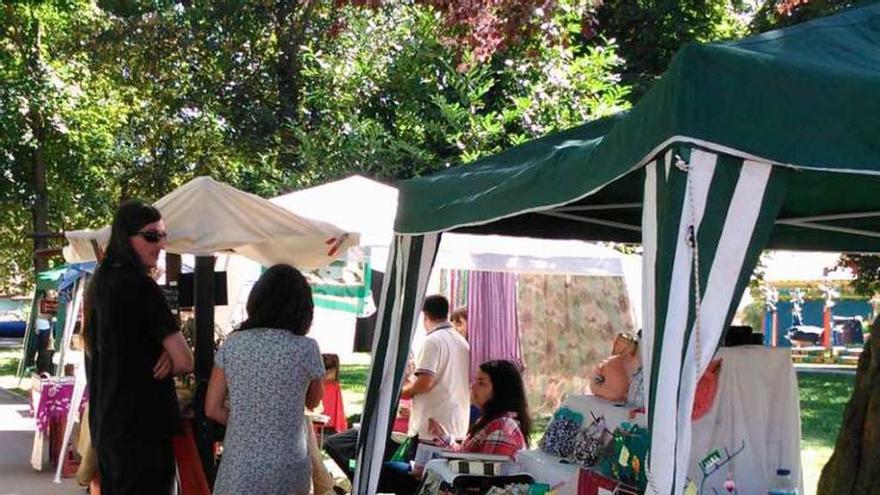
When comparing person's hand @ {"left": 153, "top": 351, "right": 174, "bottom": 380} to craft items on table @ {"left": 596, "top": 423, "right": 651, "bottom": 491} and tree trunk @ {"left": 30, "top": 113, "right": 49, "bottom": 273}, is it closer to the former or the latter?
craft items on table @ {"left": 596, "top": 423, "right": 651, "bottom": 491}

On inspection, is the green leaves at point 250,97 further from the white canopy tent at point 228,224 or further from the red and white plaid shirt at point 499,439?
the red and white plaid shirt at point 499,439

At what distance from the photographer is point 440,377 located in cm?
809

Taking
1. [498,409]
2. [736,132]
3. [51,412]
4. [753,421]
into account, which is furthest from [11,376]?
[736,132]

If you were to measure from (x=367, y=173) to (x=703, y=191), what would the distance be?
41.3 feet

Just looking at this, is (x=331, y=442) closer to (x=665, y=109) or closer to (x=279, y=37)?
(x=665, y=109)

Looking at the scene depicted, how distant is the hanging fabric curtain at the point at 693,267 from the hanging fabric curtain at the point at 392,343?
8.21 ft

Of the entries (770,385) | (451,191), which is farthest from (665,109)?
(770,385)

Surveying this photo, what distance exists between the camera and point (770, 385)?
Result: 582 cm

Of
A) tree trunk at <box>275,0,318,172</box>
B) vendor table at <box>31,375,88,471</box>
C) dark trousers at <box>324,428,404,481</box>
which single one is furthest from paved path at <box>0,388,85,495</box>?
tree trunk at <box>275,0,318,172</box>

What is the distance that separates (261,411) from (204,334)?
2638mm

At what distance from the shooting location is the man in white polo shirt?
8.08m

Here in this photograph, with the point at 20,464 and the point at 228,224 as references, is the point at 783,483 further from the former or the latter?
the point at 20,464

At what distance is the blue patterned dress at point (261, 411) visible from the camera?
4.86 m

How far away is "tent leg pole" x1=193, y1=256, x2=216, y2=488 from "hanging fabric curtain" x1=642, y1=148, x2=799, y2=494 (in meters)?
3.48
